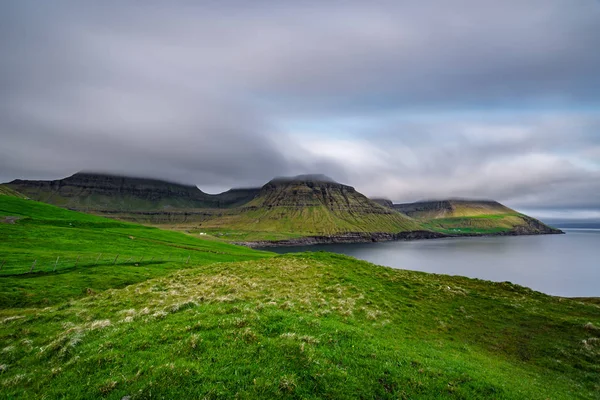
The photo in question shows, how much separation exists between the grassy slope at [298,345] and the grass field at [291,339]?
87mm

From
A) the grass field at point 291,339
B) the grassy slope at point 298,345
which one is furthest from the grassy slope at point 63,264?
the grassy slope at point 298,345

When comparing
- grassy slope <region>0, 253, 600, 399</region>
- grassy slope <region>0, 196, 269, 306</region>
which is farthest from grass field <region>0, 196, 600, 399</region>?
grassy slope <region>0, 196, 269, 306</region>

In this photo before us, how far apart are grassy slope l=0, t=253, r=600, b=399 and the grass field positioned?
9 cm

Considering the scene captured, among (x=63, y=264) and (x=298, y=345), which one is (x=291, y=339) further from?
(x=63, y=264)

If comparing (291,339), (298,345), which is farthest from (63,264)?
(298,345)

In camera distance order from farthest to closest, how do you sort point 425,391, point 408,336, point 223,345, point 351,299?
point 351,299
point 408,336
point 223,345
point 425,391

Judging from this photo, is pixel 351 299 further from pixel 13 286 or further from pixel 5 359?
pixel 13 286

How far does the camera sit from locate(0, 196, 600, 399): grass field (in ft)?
37.3

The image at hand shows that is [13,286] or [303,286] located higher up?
[303,286]

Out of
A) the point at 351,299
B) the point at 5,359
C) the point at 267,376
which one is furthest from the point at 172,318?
the point at 351,299

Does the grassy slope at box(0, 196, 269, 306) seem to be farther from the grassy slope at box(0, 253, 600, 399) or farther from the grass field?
the grassy slope at box(0, 253, 600, 399)

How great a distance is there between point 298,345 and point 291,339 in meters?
0.83

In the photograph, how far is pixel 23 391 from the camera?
1087 centimetres

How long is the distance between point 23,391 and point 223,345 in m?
7.81
